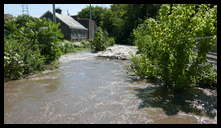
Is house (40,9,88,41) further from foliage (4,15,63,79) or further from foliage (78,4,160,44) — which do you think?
foliage (4,15,63,79)

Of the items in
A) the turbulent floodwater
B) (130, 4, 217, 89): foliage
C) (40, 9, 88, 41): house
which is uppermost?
(40, 9, 88, 41): house

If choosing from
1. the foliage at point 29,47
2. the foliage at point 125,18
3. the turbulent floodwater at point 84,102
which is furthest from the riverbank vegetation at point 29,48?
the foliage at point 125,18

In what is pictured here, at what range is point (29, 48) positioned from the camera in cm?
1262

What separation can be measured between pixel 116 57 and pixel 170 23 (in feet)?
40.1

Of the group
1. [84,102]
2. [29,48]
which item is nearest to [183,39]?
[84,102]

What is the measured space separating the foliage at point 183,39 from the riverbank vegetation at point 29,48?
6.48m

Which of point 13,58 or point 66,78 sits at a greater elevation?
point 13,58

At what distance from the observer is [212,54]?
46.9 ft

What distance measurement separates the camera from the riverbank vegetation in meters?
10.5

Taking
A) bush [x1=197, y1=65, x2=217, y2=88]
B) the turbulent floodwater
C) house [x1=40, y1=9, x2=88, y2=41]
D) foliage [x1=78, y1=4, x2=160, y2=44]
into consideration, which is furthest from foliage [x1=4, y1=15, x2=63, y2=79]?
foliage [x1=78, y1=4, x2=160, y2=44]

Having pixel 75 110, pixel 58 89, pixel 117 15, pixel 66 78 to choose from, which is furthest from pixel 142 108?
pixel 117 15

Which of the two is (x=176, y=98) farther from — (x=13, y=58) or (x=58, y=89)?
(x=13, y=58)

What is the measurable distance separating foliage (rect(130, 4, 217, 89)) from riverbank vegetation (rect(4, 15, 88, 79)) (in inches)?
255

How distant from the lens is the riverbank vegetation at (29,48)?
10.5m
